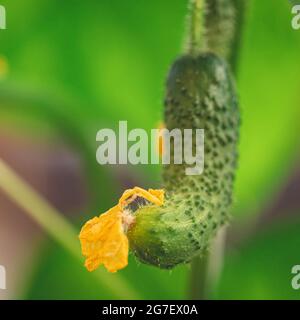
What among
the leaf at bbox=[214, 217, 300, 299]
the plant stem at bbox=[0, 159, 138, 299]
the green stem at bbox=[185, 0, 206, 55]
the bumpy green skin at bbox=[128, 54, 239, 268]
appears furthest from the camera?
the leaf at bbox=[214, 217, 300, 299]

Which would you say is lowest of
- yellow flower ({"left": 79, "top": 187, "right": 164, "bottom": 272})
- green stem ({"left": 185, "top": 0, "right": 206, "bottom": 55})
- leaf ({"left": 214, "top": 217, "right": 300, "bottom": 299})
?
leaf ({"left": 214, "top": 217, "right": 300, "bottom": 299})

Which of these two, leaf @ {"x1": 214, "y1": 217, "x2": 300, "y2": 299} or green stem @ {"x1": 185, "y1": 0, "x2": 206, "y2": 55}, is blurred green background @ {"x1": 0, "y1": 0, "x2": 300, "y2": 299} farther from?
green stem @ {"x1": 185, "y1": 0, "x2": 206, "y2": 55}

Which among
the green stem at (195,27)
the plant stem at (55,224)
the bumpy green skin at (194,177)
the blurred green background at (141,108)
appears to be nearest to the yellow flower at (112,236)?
the bumpy green skin at (194,177)

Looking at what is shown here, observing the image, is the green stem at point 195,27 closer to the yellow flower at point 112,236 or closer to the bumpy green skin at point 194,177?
the bumpy green skin at point 194,177

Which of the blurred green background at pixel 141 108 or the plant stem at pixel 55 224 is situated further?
the blurred green background at pixel 141 108

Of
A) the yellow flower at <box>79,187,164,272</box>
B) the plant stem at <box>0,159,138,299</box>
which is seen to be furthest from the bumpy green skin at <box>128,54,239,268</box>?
the plant stem at <box>0,159,138,299</box>
